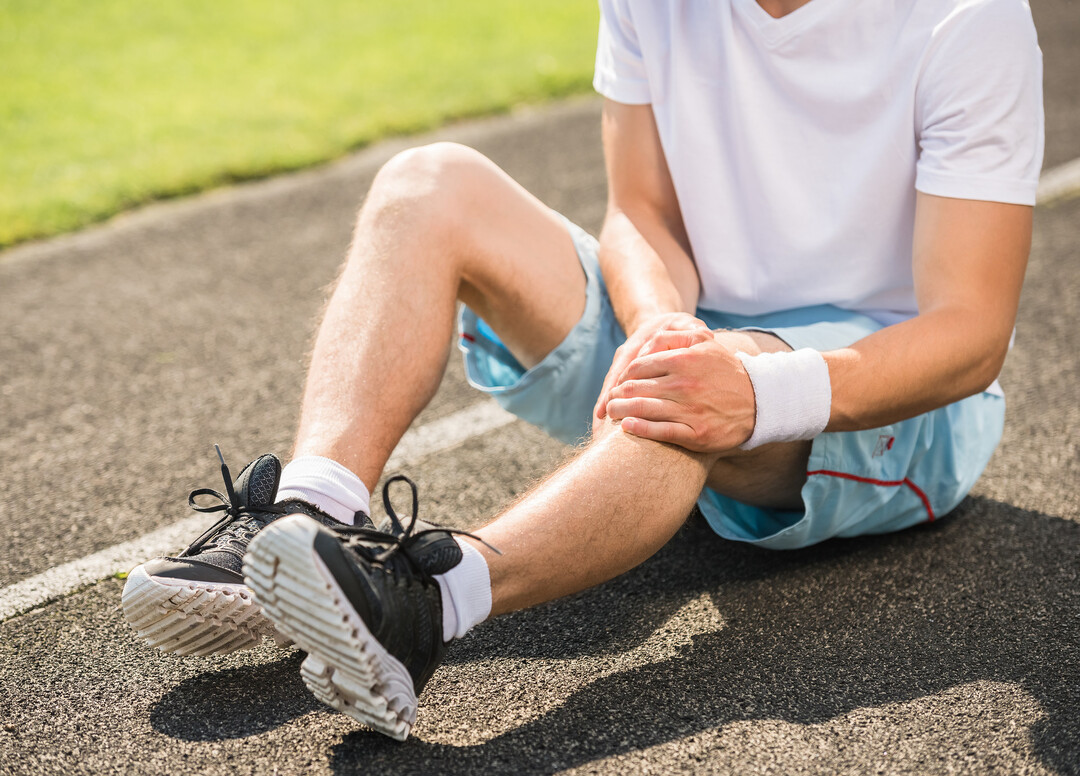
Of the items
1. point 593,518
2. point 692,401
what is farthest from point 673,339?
point 593,518

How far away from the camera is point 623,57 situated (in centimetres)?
227

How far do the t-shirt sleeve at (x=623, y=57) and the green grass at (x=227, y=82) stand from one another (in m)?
2.82

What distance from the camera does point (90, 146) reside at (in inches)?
200

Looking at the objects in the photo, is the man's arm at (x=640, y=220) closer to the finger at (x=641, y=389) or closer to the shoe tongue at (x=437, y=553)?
the finger at (x=641, y=389)

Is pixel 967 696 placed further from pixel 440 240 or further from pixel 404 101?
pixel 404 101

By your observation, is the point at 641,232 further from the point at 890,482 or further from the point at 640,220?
the point at 890,482

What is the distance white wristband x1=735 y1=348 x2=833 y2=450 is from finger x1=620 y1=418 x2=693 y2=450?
0.12 m

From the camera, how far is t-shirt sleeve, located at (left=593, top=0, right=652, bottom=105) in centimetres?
226

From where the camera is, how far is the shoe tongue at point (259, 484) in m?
1.80

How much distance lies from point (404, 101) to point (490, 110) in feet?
1.50

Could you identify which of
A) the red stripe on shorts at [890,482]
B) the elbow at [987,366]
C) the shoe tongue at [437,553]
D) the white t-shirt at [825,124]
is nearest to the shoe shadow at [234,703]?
the shoe tongue at [437,553]

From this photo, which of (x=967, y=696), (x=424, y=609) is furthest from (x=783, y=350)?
(x=424, y=609)

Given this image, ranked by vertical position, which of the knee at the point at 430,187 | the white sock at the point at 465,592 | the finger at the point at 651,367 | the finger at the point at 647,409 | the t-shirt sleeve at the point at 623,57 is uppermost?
the t-shirt sleeve at the point at 623,57

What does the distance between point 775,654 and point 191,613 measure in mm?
994
